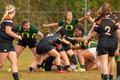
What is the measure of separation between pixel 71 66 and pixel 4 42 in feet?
12.4

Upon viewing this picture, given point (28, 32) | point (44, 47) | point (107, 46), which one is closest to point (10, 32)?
point (107, 46)

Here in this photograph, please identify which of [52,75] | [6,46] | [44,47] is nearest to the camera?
[6,46]

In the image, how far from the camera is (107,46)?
11.8 m

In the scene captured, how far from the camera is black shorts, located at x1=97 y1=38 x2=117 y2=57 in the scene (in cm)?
1174

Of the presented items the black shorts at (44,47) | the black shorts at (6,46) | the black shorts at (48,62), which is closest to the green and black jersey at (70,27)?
the black shorts at (48,62)

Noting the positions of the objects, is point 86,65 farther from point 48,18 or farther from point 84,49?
point 48,18

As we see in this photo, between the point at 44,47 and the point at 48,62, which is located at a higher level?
the point at 44,47

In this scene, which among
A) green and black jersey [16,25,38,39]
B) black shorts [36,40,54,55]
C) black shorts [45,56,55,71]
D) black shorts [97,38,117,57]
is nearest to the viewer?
black shorts [97,38,117,57]

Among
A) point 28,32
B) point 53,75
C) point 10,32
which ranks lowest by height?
point 53,75

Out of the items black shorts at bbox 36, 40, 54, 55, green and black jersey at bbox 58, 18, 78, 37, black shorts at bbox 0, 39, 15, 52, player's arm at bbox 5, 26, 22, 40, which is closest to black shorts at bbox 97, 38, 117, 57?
player's arm at bbox 5, 26, 22, 40

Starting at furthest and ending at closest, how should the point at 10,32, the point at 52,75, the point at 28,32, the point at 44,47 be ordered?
1. the point at 28,32
2. the point at 44,47
3. the point at 52,75
4. the point at 10,32

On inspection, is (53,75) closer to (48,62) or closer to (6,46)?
(48,62)

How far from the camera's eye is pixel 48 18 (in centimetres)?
3050

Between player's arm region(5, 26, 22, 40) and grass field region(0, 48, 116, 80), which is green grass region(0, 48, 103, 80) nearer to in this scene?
grass field region(0, 48, 116, 80)
